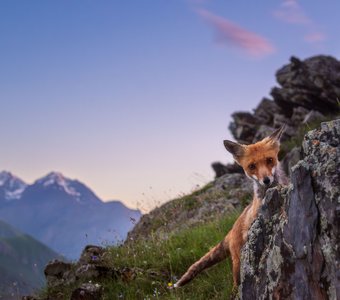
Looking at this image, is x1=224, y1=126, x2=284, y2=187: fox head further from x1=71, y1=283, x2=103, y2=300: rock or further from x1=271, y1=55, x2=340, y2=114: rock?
x1=271, y1=55, x2=340, y2=114: rock

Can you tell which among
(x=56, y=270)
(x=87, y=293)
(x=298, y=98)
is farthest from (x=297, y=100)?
(x=87, y=293)

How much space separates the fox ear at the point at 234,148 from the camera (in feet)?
30.0

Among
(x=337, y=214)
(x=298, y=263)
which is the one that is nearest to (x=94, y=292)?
(x=298, y=263)

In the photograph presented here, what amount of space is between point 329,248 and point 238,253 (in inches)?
132

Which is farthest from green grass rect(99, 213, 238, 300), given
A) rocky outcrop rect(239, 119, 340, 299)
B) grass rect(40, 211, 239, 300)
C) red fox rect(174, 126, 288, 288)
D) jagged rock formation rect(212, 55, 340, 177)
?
jagged rock formation rect(212, 55, 340, 177)

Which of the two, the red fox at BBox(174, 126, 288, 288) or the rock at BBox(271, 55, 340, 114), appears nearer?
the red fox at BBox(174, 126, 288, 288)

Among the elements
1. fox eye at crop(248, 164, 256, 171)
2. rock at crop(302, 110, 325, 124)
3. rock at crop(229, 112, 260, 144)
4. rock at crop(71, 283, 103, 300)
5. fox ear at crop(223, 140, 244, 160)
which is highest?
rock at crop(229, 112, 260, 144)

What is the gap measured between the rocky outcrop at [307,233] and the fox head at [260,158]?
8.41 ft

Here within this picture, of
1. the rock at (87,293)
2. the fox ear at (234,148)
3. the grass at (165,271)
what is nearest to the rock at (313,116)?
the grass at (165,271)

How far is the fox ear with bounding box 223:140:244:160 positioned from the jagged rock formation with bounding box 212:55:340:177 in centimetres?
1904

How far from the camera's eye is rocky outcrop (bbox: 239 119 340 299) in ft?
15.6

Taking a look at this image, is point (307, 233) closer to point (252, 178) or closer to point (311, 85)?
point (252, 178)

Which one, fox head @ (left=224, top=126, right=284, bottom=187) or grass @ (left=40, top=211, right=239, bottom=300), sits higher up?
fox head @ (left=224, top=126, right=284, bottom=187)

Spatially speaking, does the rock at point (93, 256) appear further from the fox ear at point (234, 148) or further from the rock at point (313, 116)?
the rock at point (313, 116)
